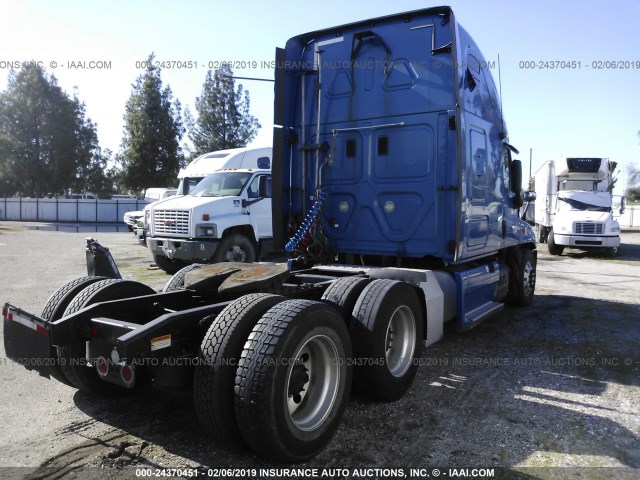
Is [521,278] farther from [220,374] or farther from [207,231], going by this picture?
[220,374]

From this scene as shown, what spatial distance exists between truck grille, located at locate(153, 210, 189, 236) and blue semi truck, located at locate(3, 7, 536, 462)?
4.30m

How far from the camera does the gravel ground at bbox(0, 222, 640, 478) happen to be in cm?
312

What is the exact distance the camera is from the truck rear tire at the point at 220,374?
2908mm

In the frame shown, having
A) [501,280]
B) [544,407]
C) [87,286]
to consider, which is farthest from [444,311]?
[87,286]

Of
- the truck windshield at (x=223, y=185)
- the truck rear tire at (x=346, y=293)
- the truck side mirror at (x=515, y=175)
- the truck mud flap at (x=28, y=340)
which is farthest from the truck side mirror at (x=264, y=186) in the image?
the truck mud flap at (x=28, y=340)

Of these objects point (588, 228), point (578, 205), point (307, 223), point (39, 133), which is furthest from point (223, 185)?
point (39, 133)

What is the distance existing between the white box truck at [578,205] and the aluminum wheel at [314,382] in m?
15.9

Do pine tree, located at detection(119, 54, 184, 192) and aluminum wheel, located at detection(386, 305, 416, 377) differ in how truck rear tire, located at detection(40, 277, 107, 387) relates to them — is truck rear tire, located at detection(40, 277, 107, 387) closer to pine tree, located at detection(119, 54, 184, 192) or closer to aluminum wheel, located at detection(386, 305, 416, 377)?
aluminum wheel, located at detection(386, 305, 416, 377)

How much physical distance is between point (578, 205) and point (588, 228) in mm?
1363

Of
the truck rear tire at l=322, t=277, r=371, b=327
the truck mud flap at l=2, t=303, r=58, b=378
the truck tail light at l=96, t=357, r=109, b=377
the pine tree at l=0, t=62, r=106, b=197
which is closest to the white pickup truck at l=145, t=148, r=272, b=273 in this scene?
the truck rear tire at l=322, t=277, r=371, b=327

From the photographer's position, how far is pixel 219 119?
42.5m

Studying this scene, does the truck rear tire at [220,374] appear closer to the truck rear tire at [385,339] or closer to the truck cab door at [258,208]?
the truck rear tire at [385,339]

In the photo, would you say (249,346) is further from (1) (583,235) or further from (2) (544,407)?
(1) (583,235)

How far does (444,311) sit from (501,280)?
2.10m
